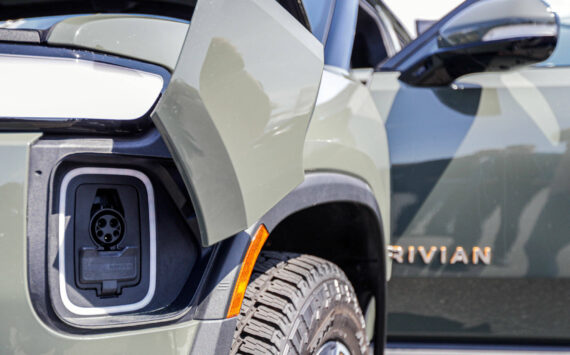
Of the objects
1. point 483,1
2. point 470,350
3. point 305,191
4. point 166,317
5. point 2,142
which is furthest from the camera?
point 470,350

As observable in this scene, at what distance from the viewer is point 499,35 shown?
1.96m

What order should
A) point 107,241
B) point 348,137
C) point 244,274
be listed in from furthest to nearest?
1. point 348,137
2. point 244,274
3. point 107,241

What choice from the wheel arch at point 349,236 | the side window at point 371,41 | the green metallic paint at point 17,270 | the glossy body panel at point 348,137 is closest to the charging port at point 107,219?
the green metallic paint at point 17,270

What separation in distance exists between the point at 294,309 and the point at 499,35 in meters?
1.24

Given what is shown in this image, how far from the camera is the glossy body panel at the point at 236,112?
0.93 meters

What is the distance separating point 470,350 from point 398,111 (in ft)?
3.01

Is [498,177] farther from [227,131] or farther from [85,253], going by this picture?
[85,253]

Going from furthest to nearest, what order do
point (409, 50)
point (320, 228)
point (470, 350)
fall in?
point (409, 50)
point (470, 350)
point (320, 228)

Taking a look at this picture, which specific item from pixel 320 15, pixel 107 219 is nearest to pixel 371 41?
pixel 320 15

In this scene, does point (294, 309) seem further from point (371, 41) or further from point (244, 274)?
point (371, 41)

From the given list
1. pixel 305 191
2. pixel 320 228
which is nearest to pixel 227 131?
pixel 305 191

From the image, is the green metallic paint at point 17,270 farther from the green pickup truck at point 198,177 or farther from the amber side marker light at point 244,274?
the amber side marker light at point 244,274

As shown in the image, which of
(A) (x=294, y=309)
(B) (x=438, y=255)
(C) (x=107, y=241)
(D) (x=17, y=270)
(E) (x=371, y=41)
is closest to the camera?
(D) (x=17, y=270)

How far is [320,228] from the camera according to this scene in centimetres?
177
